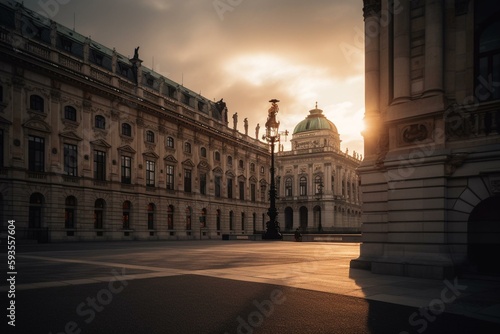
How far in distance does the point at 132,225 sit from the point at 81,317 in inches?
1750

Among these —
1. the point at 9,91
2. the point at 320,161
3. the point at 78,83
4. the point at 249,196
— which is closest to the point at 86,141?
the point at 78,83

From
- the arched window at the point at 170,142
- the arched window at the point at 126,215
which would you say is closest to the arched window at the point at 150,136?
the arched window at the point at 170,142

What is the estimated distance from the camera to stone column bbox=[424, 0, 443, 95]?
515 inches

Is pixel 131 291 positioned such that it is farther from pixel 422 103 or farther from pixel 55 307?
pixel 422 103

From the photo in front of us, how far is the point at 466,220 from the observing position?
12391 millimetres

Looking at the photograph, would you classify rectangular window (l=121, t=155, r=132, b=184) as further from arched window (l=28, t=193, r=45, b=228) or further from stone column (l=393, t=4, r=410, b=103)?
stone column (l=393, t=4, r=410, b=103)

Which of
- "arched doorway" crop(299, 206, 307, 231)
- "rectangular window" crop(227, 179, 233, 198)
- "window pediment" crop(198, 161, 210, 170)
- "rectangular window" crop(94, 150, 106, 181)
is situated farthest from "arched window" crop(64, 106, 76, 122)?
"arched doorway" crop(299, 206, 307, 231)

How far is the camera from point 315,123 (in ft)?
387

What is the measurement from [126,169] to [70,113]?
9.61 meters

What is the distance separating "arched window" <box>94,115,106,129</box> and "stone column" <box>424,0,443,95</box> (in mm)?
39986

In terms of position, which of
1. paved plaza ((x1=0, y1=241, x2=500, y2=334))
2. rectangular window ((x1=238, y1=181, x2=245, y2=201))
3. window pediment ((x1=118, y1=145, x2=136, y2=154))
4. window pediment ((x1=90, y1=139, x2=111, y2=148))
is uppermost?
window pediment ((x1=90, y1=139, x2=111, y2=148))

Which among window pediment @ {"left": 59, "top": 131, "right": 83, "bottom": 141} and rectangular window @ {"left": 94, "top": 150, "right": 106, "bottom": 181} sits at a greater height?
window pediment @ {"left": 59, "top": 131, "right": 83, "bottom": 141}

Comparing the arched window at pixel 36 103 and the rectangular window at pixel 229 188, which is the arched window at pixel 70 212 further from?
the rectangular window at pixel 229 188

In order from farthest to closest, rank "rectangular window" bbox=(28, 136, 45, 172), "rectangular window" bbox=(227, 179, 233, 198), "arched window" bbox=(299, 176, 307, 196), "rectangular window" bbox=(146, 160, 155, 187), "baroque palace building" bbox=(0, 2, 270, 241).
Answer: "arched window" bbox=(299, 176, 307, 196), "rectangular window" bbox=(227, 179, 233, 198), "rectangular window" bbox=(146, 160, 155, 187), "rectangular window" bbox=(28, 136, 45, 172), "baroque palace building" bbox=(0, 2, 270, 241)
